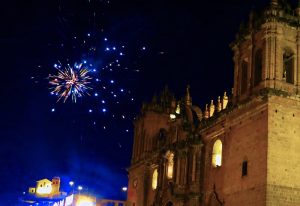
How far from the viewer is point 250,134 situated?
3591cm

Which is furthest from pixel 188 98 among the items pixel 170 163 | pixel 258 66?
pixel 258 66

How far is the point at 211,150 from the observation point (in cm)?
4212

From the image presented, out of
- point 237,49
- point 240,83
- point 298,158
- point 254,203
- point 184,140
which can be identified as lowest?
point 254,203

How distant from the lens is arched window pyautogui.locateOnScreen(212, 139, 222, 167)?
4109cm

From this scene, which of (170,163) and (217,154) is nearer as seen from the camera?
(217,154)

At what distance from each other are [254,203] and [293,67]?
10615mm

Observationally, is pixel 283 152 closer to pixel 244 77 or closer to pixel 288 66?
pixel 288 66

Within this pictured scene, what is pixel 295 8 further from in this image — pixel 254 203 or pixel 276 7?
pixel 254 203

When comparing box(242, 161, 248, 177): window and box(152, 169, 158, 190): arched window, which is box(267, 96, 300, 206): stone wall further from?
box(152, 169, 158, 190): arched window

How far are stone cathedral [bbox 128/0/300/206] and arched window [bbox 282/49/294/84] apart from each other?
0.6 inches

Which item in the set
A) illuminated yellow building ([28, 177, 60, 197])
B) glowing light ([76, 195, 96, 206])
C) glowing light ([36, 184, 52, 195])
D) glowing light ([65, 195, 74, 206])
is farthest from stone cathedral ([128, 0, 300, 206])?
glowing light ([36, 184, 52, 195])

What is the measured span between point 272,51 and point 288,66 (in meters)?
2.40

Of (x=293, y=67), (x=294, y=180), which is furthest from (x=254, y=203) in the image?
(x=293, y=67)

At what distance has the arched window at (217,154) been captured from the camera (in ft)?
135
